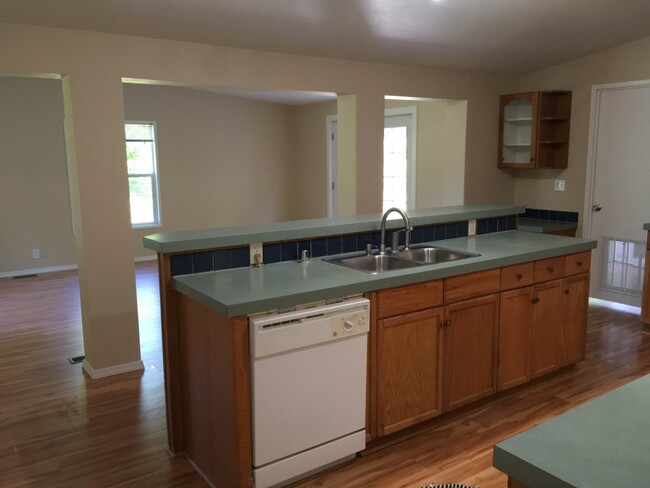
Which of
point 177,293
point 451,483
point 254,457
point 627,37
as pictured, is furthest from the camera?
point 627,37

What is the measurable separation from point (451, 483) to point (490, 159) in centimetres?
402

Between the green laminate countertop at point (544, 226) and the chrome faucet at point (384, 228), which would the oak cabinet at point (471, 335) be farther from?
the green laminate countertop at point (544, 226)

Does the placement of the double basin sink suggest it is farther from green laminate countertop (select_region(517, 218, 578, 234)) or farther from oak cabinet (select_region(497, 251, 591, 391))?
green laminate countertop (select_region(517, 218, 578, 234))

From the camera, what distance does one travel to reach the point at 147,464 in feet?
8.76

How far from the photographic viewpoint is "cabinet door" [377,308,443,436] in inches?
106

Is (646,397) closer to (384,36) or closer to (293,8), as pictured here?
(293,8)

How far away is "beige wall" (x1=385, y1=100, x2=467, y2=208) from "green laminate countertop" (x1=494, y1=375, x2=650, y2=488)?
15.3 feet

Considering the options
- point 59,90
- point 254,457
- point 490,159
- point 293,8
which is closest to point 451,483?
point 254,457

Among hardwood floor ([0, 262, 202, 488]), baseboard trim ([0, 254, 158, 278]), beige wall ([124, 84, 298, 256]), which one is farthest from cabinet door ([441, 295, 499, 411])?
beige wall ([124, 84, 298, 256])

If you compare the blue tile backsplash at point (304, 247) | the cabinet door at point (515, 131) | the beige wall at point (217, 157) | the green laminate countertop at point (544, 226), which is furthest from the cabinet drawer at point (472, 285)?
the beige wall at point (217, 157)

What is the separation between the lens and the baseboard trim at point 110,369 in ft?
12.1

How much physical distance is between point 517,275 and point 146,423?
2.22 m

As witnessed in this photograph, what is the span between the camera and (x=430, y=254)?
3.36 m

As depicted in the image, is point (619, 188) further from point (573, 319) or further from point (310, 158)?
point (310, 158)
